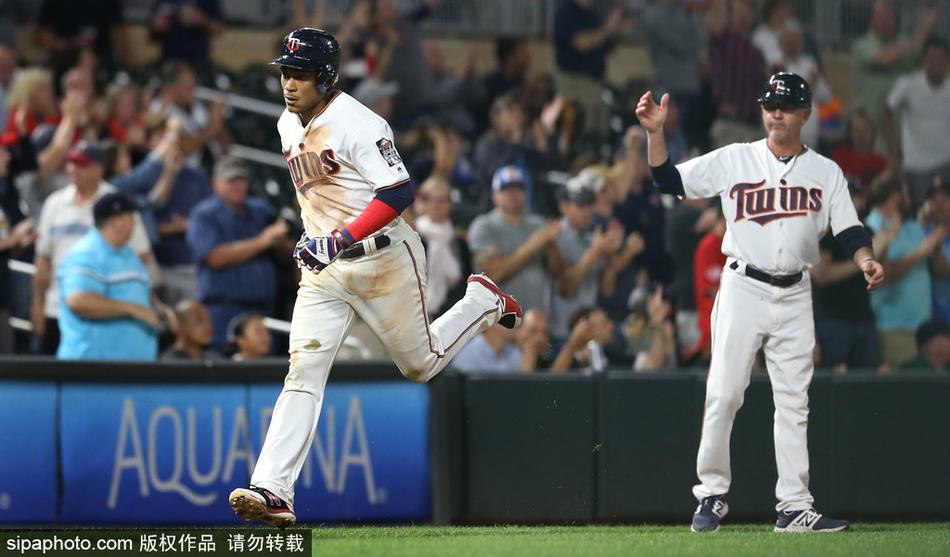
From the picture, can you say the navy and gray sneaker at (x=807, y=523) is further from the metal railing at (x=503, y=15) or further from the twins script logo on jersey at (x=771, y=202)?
the metal railing at (x=503, y=15)

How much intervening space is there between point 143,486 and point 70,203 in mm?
2349

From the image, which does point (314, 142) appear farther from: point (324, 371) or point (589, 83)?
point (589, 83)

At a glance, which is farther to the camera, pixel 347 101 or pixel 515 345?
pixel 515 345

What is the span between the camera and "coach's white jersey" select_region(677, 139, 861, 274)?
7582mm

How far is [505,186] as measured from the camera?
36.2 ft

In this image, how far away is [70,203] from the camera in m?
10.2

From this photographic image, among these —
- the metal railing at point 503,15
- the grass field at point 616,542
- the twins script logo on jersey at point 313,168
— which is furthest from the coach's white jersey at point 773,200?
the metal railing at point 503,15

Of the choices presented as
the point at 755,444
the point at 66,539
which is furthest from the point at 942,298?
the point at 66,539

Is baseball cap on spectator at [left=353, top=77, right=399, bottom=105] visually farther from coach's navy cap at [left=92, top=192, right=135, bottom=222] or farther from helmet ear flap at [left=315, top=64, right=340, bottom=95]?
helmet ear flap at [left=315, top=64, right=340, bottom=95]

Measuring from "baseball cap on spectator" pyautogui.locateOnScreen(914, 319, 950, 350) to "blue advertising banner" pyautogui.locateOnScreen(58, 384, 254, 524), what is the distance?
5418mm

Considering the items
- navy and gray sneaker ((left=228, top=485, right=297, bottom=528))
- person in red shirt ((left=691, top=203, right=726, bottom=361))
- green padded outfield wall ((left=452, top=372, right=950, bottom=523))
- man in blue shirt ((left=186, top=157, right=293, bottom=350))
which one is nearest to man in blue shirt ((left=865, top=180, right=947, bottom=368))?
person in red shirt ((left=691, top=203, right=726, bottom=361))

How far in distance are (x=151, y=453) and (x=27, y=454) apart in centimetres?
69

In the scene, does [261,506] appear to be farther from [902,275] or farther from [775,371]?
[902,275]

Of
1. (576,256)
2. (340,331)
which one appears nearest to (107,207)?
(340,331)
